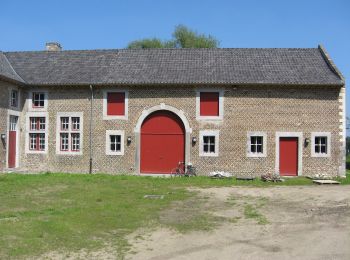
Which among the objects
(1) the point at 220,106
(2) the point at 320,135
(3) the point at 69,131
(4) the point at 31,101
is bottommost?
(2) the point at 320,135

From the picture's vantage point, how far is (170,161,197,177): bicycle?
2370cm

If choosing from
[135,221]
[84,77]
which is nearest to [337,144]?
[84,77]

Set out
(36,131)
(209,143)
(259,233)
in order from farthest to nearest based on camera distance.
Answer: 1. (36,131)
2. (209,143)
3. (259,233)

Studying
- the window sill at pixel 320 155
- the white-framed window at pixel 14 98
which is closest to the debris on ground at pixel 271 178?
the window sill at pixel 320 155

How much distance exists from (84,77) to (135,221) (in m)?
15.6

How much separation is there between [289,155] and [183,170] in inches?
221

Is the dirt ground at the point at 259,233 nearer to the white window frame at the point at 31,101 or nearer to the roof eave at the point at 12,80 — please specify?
the roof eave at the point at 12,80

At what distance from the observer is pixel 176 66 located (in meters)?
25.7

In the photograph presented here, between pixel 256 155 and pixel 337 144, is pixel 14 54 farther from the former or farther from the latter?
pixel 337 144

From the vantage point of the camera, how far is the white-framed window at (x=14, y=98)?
24453 millimetres

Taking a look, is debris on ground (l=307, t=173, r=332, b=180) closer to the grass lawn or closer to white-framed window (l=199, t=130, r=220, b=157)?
the grass lawn

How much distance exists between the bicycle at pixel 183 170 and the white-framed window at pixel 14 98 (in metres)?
9.28

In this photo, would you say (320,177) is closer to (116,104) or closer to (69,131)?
(116,104)

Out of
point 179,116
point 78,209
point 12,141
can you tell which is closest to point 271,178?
point 179,116
